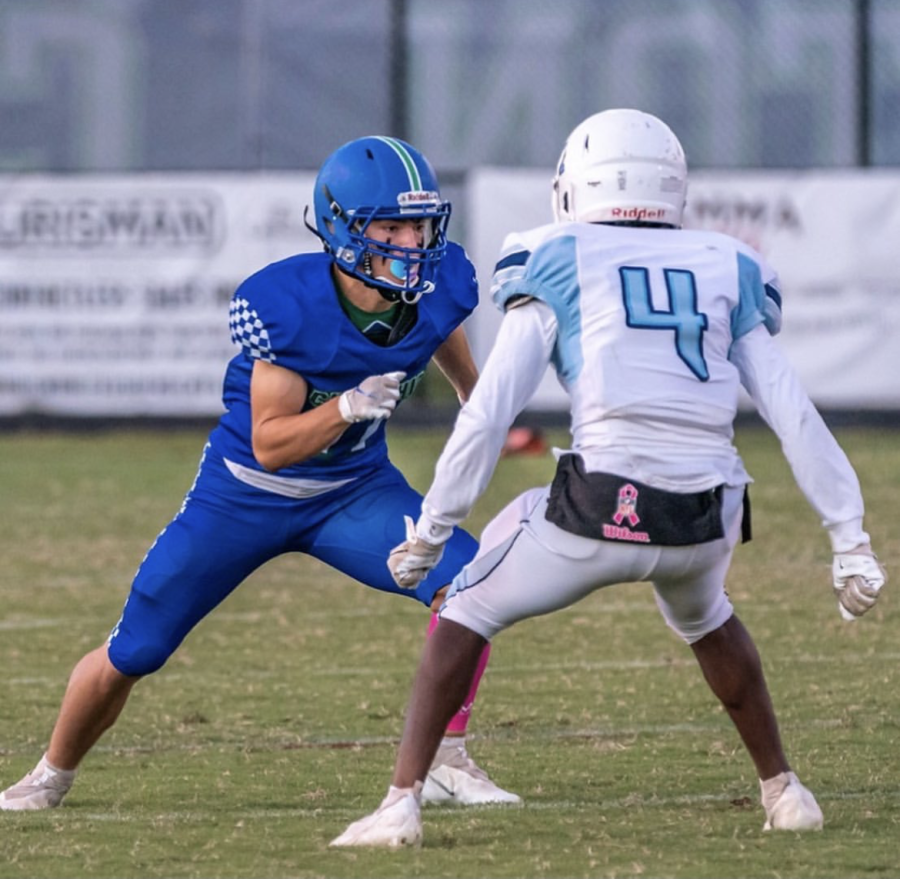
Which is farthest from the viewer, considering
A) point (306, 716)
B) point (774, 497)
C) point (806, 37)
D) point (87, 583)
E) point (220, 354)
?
point (806, 37)

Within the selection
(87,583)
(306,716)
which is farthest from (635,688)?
(87,583)

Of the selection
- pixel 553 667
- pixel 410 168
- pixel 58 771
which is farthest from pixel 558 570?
pixel 553 667

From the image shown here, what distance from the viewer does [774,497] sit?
36.2 ft

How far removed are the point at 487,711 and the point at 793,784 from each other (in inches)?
67.7

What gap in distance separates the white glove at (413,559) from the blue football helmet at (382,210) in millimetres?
737

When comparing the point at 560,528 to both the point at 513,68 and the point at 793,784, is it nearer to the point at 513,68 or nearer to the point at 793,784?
the point at 793,784

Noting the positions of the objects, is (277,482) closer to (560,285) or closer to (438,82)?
(560,285)

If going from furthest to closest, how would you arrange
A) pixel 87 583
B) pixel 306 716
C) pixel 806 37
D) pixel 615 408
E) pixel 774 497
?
1. pixel 806 37
2. pixel 774 497
3. pixel 87 583
4. pixel 306 716
5. pixel 615 408

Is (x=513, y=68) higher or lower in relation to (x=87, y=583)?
higher

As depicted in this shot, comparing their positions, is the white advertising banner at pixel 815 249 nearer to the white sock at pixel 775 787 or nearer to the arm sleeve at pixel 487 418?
the white sock at pixel 775 787

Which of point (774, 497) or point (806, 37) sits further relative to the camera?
point (806, 37)

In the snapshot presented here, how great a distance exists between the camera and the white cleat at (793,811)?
4344mm

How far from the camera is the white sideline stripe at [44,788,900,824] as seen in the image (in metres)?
4.63

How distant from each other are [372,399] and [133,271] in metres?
10.1
